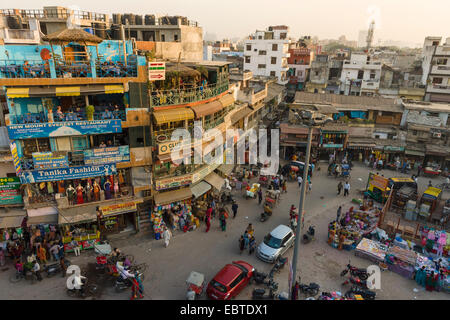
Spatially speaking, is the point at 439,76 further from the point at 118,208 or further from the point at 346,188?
the point at 118,208

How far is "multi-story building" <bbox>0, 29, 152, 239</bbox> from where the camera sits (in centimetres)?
1661

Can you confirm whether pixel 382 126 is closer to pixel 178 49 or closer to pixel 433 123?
pixel 433 123

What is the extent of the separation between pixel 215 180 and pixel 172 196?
15.3 feet

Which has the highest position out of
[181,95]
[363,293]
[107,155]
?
[181,95]

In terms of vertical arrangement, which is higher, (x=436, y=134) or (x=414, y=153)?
(x=436, y=134)

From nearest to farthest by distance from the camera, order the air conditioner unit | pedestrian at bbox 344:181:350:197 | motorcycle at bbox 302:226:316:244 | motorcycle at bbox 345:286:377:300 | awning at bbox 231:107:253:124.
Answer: motorcycle at bbox 345:286:377:300 < motorcycle at bbox 302:226:316:244 < pedestrian at bbox 344:181:350:197 < awning at bbox 231:107:253:124 < the air conditioner unit

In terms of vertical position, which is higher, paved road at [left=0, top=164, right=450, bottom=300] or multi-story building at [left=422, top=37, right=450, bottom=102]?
multi-story building at [left=422, top=37, right=450, bottom=102]

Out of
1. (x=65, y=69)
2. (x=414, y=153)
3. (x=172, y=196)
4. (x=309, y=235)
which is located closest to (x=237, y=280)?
(x=309, y=235)

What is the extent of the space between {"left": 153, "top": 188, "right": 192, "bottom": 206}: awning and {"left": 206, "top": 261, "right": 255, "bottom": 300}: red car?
268 inches

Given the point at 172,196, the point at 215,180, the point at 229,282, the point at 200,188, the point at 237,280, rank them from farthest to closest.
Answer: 1. the point at 215,180
2. the point at 200,188
3. the point at 172,196
4. the point at 237,280
5. the point at 229,282

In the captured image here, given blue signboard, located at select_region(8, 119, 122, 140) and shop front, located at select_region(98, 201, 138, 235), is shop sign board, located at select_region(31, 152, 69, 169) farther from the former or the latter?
shop front, located at select_region(98, 201, 138, 235)

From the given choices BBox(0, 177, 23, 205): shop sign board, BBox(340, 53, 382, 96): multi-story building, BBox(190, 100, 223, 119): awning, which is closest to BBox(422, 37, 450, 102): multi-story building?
BBox(340, 53, 382, 96): multi-story building

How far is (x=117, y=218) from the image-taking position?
66.9 feet

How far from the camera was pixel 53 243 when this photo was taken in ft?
58.3
